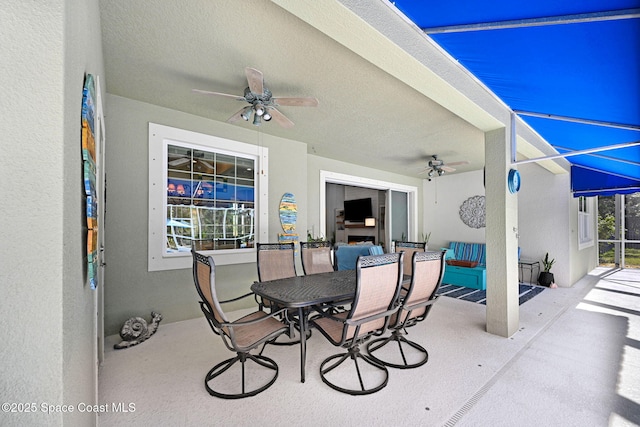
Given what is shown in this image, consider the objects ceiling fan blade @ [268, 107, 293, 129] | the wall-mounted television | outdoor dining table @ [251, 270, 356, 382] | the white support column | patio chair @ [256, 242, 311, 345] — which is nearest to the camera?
outdoor dining table @ [251, 270, 356, 382]

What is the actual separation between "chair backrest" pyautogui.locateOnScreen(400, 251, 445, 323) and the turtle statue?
2.73 metres

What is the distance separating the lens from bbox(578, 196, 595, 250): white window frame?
6.26 metres

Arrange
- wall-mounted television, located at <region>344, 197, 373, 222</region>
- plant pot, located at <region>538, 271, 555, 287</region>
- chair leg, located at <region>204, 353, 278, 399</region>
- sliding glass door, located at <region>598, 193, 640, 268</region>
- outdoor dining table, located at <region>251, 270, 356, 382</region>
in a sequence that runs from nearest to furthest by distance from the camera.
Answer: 1. chair leg, located at <region>204, 353, 278, 399</region>
2. outdoor dining table, located at <region>251, 270, 356, 382</region>
3. plant pot, located at <region>538, 271, 555, 287</region>
4. sliding glass door, located at <region>598, 193, 640, 268</region>
5. wall-mounted television, located at <region>344, 197, 373, 222</region>

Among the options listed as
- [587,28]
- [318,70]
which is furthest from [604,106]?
[318,70]

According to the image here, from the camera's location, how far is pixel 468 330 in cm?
326

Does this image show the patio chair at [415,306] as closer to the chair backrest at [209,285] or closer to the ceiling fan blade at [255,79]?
the chair backrest at [209,285]

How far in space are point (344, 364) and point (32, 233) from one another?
241 centimetres

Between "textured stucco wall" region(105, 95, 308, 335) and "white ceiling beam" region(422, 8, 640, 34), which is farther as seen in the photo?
"textured stucco wall" region(105, 95, 308, 335)

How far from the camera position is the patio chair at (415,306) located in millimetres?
2303

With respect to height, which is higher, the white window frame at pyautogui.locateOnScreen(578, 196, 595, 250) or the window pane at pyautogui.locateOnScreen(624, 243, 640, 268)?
the white window frame at pyautogui.locateOnScreen(578, 196, 595, 250)

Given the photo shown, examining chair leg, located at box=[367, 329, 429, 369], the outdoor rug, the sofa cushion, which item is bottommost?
the outdoor rug

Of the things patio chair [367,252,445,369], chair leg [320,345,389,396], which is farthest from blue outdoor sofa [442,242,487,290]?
chair leg [320,345,389,396]

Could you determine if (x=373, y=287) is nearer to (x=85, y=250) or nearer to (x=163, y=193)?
(x=85, y=250)

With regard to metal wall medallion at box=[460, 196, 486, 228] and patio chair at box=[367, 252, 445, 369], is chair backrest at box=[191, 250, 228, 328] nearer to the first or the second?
patio chair at box=[367, 252, 445, 369]
